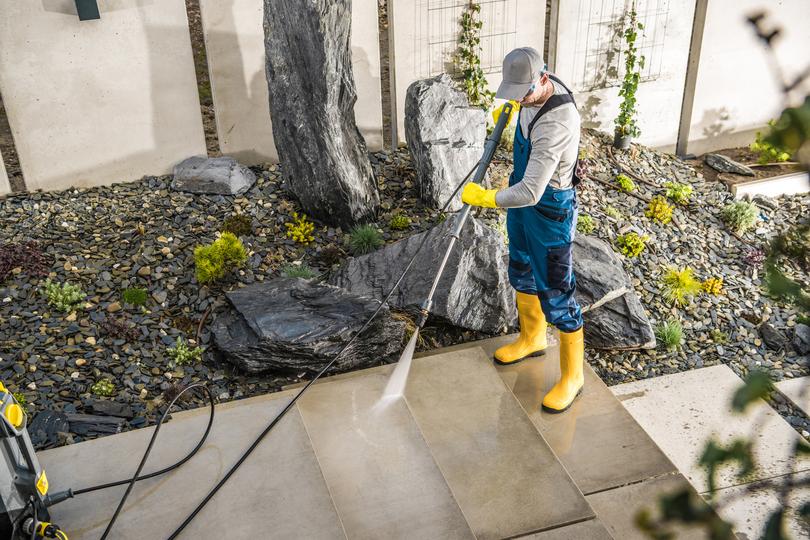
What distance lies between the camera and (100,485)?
362 cm

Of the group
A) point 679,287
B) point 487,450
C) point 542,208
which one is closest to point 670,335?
point 679,287

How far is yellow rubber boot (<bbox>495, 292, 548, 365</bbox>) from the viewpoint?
15.0ft

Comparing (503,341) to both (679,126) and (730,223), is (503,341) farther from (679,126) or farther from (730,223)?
(679,126)

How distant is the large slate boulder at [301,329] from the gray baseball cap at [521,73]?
1.66 metres

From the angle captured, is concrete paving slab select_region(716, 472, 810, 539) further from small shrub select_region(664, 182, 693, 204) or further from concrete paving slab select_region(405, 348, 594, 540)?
small shrub select_region(664, 182, 693, 204)

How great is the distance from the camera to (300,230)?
5.79 metres

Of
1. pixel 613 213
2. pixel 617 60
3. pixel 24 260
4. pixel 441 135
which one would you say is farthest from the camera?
pixel 617 60

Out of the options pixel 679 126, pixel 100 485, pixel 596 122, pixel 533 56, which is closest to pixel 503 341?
pixel 533 56

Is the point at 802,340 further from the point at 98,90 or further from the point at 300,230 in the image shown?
the point at 98,90

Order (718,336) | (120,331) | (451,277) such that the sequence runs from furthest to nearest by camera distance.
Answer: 1. (718,336)
2. (451,277)
3. (120,331)

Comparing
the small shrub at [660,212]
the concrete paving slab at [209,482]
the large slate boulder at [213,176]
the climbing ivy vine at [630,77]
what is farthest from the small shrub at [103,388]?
the climbing ivy vine at [630,77]

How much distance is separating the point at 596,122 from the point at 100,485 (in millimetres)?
5738

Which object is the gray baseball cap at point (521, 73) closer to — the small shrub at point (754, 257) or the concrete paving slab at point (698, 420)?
the concrete paving slab at point (698, 420)

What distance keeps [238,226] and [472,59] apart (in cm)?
264
